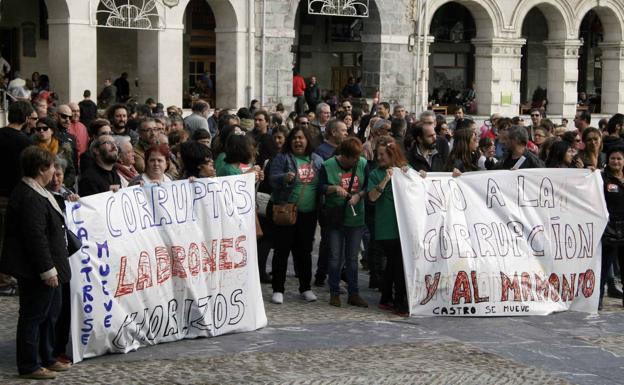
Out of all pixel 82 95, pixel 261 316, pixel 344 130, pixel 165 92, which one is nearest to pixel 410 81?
pixel 165 92

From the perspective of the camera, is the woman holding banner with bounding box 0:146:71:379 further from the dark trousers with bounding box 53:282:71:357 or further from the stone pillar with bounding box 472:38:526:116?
the stone pillar with bounding box 472:38:526:116

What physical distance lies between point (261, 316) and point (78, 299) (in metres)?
1.97

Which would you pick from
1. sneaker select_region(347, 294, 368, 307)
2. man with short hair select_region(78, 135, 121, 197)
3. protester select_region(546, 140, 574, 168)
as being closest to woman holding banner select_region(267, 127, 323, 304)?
sneaker select_region(347, 294, 368, 307)

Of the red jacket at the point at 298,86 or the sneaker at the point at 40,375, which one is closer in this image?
the sneaker at the point at 40,375

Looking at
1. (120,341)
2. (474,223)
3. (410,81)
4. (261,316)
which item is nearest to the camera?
(120,341)

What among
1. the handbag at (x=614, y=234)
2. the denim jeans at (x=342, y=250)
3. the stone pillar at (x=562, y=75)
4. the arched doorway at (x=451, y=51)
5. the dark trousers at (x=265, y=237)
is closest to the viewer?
the denim jeans at (x=342, y=250)

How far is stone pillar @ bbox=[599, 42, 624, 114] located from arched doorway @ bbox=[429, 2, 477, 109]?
4.46 metres

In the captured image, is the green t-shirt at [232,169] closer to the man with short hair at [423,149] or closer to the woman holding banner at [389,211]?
the woman holding banner at [389,211]

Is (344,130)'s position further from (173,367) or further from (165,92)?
(165,92)

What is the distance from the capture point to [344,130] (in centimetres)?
1266

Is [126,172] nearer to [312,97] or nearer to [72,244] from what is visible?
[72,244]

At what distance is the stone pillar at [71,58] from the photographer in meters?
24.8

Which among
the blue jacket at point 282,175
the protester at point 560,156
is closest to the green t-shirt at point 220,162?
the blue jacket at point 282,175

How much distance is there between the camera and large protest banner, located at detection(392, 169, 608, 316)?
A: 1138 centimetres
